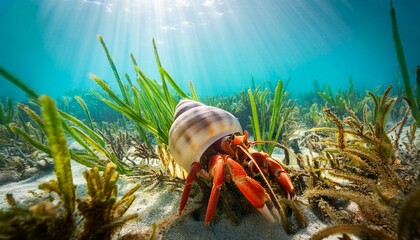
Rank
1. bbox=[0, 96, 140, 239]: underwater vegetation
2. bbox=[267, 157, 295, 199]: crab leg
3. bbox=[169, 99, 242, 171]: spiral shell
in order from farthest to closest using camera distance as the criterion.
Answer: bbox=[169, 99, 242, 171]: spiral shell → bbox=[267, 157, 295, 199]: crab leg → bbox=[0, 96, 140, 239]: underwater vegetation

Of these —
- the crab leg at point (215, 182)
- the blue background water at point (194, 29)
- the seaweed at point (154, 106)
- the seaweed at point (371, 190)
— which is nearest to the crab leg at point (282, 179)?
the seaweed at point (371, 190)

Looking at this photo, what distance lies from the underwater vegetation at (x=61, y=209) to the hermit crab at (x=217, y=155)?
602 millimetres

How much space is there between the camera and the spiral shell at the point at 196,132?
169cm

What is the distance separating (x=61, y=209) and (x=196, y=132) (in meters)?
1.07

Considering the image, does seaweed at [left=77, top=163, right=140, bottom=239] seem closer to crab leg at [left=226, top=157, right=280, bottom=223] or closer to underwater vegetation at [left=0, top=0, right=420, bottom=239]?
underwater vegetation at [left=0, top=0, right=420, bottom=239]

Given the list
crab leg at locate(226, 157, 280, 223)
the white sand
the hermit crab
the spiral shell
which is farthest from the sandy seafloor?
the spiral shell

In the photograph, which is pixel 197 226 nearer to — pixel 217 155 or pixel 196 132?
pixel 217 155

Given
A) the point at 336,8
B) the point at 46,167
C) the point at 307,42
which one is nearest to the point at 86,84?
the point at 307,42

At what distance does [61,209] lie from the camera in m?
0.78

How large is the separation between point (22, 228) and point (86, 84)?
125m

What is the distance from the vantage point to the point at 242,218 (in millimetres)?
1526

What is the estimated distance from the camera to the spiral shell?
5.56 ft

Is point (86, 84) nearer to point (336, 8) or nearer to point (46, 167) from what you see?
point (336, 8)

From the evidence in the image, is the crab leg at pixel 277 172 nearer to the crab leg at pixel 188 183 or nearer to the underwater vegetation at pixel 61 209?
the crab leg at pixel 188 183
